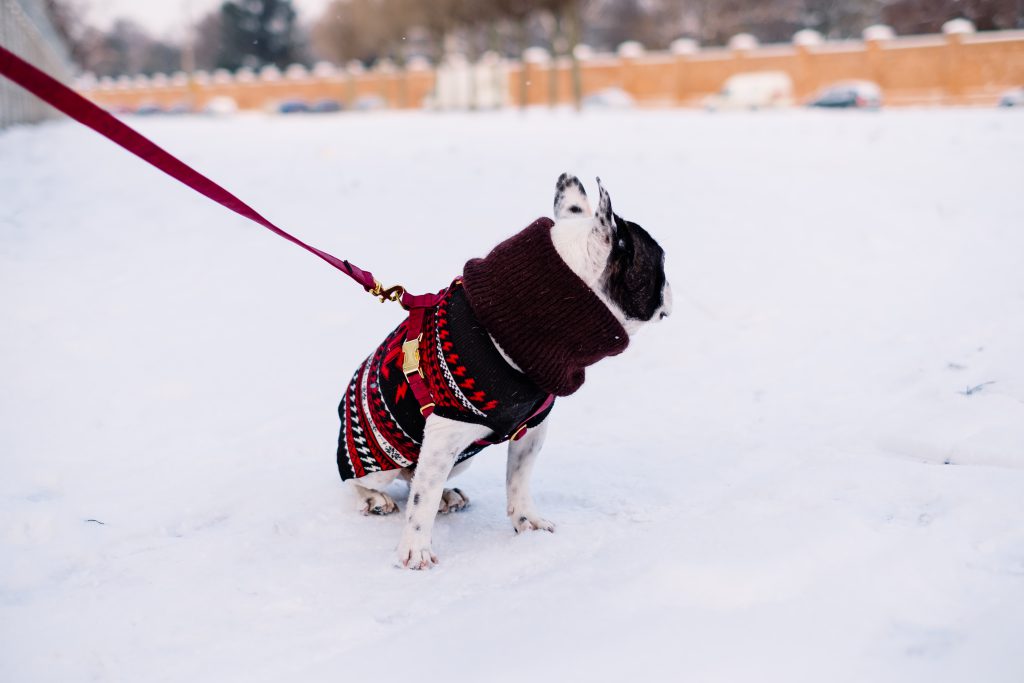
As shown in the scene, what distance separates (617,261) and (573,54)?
2465 cm

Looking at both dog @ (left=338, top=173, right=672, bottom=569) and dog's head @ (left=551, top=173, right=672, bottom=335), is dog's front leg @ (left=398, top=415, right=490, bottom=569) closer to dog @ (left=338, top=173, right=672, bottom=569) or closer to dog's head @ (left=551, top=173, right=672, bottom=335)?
dog @ (left=338, top=173, right=672, bottom=569)

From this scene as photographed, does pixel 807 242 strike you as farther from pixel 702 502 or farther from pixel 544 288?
pixel 544 288

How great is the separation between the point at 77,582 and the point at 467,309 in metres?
1.79

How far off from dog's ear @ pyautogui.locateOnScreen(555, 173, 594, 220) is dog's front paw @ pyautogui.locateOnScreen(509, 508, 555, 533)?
4.01 ft

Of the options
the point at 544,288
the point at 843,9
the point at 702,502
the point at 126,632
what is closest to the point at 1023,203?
the point at 702,502

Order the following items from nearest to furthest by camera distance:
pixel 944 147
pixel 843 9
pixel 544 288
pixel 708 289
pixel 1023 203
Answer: pixel 544 288 → pixel 708 289 → pixel 1023 203 → pixel 944 147 → pixel 843 9

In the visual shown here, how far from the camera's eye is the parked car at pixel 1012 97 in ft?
62.3

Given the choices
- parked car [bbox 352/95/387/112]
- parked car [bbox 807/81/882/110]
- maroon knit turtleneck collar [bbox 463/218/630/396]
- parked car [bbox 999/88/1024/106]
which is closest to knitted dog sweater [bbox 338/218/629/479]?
maroon knit turtleneck collar [bbox 463/218/630/396]

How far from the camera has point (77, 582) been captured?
3242mm

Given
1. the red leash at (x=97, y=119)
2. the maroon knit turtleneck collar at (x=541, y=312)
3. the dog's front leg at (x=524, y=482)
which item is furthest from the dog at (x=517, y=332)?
the red leash at (x=97, y=119)

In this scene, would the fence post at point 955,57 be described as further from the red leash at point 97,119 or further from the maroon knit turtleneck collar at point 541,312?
the red leash at point 97,119

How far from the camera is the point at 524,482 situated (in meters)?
3.58

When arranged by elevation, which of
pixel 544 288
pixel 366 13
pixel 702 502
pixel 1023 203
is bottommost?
pixel 702 502

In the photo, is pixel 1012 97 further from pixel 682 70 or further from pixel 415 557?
pixel 415 557
